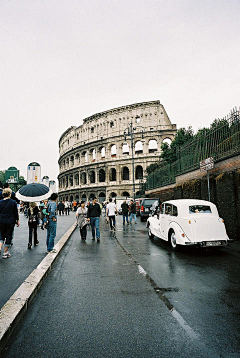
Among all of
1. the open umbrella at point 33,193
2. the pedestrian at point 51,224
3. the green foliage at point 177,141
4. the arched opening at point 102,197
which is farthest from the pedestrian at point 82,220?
the arched opening at point 102,197

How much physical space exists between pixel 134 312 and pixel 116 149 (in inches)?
2065

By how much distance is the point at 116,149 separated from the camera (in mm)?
55625

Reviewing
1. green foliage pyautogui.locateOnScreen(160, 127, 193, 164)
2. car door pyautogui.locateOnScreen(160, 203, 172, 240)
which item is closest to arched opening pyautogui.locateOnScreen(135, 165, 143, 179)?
green foliage pyautogui.locateOnScreen(160, 127, 193, 164)

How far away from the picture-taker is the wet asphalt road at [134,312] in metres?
2.81

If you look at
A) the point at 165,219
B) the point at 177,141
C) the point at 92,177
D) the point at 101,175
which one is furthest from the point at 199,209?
the point at 92,177

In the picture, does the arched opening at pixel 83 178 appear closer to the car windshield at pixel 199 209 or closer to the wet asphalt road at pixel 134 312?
the car windshield at pixel 199 209

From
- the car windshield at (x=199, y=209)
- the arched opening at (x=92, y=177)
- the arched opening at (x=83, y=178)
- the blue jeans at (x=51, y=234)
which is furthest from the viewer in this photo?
the arched opening at (x=83, y=178)

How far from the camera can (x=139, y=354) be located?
8.74 feet

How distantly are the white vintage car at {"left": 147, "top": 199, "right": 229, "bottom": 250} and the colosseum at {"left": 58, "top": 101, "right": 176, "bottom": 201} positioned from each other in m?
39.5

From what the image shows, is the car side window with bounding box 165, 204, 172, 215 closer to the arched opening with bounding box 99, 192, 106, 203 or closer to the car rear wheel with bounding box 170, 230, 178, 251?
the car rear wheel with bounding box 170, 230, 178, 251

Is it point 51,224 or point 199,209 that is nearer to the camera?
point 51,224

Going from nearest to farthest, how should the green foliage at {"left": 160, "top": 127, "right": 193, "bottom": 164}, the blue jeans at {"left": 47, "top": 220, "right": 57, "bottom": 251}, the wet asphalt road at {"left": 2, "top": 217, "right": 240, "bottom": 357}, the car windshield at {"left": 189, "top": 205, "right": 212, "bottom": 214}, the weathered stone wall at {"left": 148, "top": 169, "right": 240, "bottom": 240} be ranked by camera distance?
the wet asphalt road at {"left": 2, "top": 217, "right": 240, "bottom": 357} < the blue jeans at {"left": 47, "top": 220, "right": 57, "bottom": 251} < the car windshield at {"left": 189, "top": 205, "right": 212, "bottom": 214} < the weathered stone wall at {"left": 148, "top": 169, "right": 240, "bottom": 240} < the green foliage at {"left": 160, "top": 127, "right": 193, "bottom": 164}

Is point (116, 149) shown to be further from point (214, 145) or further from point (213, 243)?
point (213, 243)

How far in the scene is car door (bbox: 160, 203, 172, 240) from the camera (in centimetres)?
941
